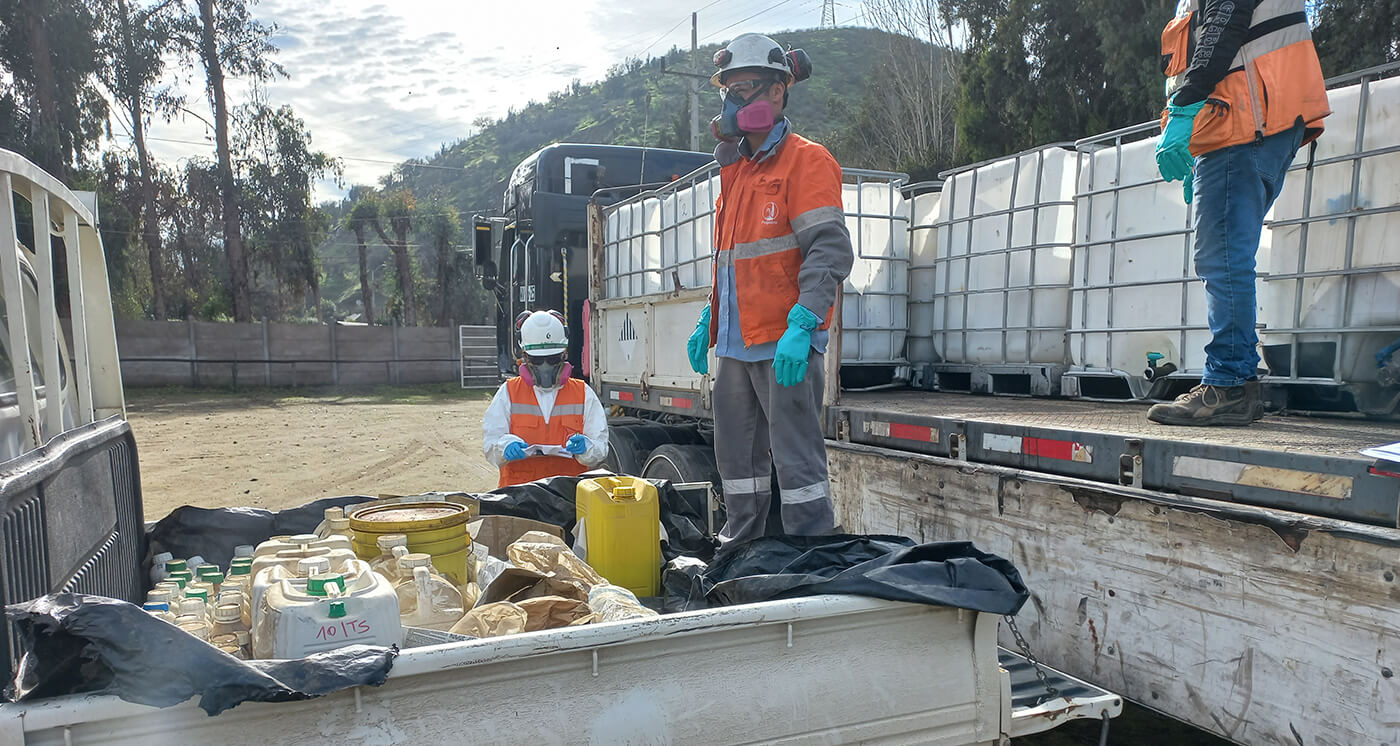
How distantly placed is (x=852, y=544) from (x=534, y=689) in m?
1.04

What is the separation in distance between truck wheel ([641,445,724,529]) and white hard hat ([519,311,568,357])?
1141mm

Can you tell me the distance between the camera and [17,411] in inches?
82.7

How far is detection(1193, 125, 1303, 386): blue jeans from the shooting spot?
114 inches

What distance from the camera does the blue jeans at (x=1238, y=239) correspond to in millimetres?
2900

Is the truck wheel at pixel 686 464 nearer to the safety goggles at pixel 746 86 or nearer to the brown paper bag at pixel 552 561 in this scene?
the brown paper bag at pixel 552 561

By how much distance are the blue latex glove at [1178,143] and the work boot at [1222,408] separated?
898 millimetres

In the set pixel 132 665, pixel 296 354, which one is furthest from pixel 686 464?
pixel 296 354

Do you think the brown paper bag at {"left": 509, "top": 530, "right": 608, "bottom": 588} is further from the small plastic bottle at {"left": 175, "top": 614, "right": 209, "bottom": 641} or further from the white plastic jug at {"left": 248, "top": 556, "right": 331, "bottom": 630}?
the small plastic bottle at {"left": 175, "top": 614, "right": 209, "bottom": 641}

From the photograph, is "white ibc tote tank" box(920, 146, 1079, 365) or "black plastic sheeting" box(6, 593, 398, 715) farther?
"white ibc tote tank" box(920, 146, 1079, 365)

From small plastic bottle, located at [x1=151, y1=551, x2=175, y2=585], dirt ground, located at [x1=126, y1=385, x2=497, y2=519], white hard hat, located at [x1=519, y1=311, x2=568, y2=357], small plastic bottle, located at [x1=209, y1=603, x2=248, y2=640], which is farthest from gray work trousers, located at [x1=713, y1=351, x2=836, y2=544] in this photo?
dirt ground, located at [x1=126, y1=385, x2=497, y2=519]

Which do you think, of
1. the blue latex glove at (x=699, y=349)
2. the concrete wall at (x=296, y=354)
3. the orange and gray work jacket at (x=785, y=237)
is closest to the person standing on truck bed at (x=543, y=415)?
the blue latex glove at (x=699, y=349)

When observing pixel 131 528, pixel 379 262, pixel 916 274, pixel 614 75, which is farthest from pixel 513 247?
pixel 614 75

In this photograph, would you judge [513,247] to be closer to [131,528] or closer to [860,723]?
[131,528]

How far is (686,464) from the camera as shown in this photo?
4.98 metres
